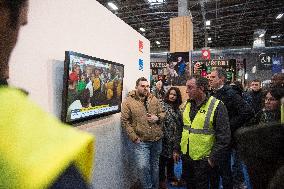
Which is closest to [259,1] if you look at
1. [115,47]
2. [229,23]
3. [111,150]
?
[229,23]

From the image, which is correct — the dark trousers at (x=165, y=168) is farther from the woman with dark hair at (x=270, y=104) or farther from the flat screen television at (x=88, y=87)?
the woman with dark hair at (x=270, y=104)

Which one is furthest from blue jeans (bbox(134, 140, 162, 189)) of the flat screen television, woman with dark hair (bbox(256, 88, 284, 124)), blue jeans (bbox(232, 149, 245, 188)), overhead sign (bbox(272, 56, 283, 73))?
overhead sign (bbox(272, 56, 283, 73))

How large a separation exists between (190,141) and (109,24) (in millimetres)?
2035

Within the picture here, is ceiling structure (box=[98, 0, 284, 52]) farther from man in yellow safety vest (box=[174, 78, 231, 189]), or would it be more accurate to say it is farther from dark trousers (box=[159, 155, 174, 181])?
man in yellow safety vest (box=[174, 78, 231, 189])

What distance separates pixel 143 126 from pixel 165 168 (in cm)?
134

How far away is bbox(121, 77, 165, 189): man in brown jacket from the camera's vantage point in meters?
4.62

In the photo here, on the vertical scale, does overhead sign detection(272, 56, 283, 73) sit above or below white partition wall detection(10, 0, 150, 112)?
above

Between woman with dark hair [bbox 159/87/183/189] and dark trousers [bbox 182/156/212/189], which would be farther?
woman with dark hair [bbox 159/87/183/189]

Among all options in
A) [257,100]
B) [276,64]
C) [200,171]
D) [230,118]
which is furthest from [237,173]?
[276,64]

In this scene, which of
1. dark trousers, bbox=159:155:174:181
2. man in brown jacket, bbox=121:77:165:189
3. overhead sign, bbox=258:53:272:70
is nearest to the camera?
man in brown jacket, bbox=121:77:165:189

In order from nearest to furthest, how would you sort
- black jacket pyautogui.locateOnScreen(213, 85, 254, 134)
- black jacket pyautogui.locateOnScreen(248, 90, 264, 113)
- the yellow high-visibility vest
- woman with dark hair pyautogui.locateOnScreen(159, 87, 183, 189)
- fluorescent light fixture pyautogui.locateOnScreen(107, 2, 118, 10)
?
1. the yellow high-visibility vest
2. black jacket pyautogui.locateOnScreen(213, 85, 254, 134)
3. woman with dark hair pyautogui.locateOnScreen(159, 87, 183, 189)
4. black jacket pyautogui.locateOnScreen(248, 90, 264, 113)
5. fluorescent light fixture pyautogui.locateOnScreen(107, 2, 118, 10)

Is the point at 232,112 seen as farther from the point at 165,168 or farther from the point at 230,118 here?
the point at 165,168

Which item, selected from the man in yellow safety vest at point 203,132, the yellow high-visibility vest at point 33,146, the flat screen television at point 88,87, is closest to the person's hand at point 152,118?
the flat screen television at point 88,87

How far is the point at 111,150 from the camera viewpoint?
4371 mm
